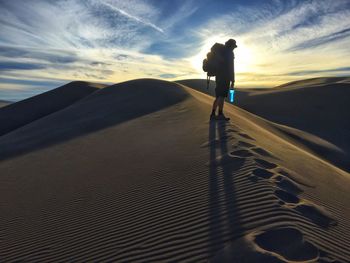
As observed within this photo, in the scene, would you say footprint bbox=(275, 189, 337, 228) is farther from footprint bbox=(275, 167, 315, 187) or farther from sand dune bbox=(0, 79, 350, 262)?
footprint bbox=(275, 167, 315, 187)

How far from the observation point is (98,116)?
1538 cm

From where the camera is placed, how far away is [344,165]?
1117 centimetres

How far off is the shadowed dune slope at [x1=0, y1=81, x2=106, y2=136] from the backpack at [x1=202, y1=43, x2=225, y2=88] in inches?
865

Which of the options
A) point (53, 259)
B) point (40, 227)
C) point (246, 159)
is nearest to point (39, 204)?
point (40, 227)

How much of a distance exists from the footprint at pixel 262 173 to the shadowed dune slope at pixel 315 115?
22.9ft

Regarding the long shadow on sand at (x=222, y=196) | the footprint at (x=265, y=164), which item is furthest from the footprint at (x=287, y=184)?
the long shadow on sand at (x=222, y=196)

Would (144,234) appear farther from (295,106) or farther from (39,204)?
(295,106)

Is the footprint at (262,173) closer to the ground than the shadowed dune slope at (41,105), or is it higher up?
higher up

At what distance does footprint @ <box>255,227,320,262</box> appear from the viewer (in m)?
3.13

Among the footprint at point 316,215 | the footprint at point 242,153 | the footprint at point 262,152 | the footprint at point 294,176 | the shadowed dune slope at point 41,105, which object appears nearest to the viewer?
the footprint at point 316,215

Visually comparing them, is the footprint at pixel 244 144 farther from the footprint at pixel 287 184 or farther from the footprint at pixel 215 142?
the footprint at pixel 287 184

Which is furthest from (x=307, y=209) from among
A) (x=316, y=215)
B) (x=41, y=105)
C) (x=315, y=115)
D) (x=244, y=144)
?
(x=41, y=105)

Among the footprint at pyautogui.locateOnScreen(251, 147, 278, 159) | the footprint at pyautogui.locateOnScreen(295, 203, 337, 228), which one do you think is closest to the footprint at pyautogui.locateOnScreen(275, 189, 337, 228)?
the footprint at pyautogui.locateOnScreen(295, 203, 337, 228)

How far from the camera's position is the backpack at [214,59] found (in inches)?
359
